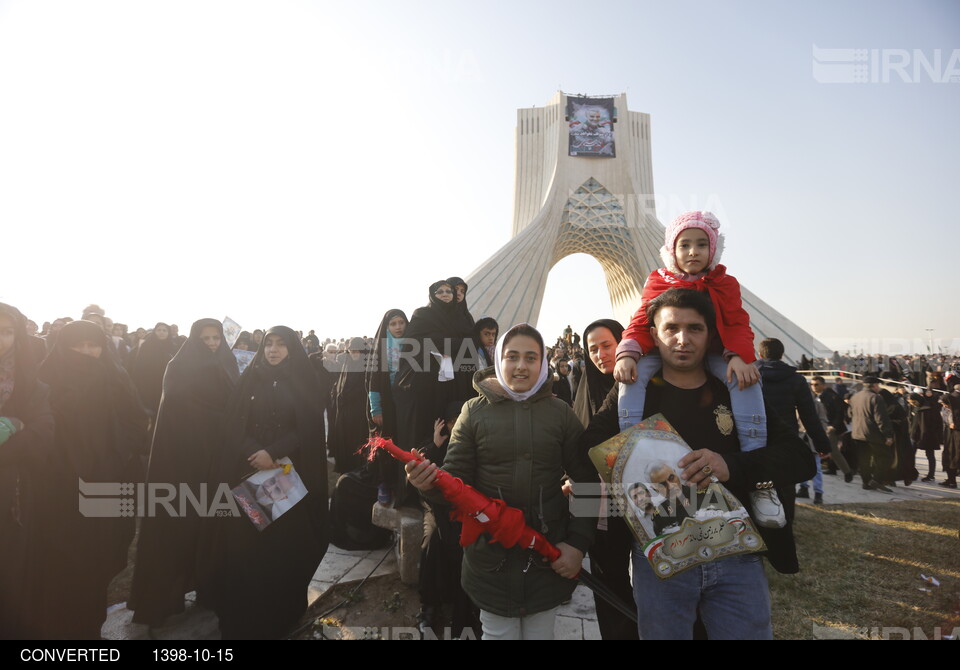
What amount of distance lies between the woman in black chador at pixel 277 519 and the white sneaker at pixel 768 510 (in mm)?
2486

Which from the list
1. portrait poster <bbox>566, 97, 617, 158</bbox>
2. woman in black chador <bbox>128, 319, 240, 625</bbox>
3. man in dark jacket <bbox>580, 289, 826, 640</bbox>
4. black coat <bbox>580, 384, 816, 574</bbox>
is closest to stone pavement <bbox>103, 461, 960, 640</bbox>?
woman in black chador <bbox>128, 319, 240, 625</bbox>

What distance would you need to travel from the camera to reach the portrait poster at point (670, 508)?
4.34 feet

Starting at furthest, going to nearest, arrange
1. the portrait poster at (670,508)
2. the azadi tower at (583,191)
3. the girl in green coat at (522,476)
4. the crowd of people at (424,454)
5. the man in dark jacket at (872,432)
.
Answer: the azadi tower at (583,191)
the man in dark jacket at (872,432)
the girl in green coat at (522,476)
the crowd of people at (424,454)
the portrait poster at (670,508)

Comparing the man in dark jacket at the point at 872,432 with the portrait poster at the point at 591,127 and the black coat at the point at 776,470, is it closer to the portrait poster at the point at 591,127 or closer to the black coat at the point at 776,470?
the black coat at the point at 776,470

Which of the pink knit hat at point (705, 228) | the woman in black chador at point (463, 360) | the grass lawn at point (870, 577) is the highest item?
the pink knit hat at point (705, 228)

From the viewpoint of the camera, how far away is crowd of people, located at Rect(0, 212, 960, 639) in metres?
1.44

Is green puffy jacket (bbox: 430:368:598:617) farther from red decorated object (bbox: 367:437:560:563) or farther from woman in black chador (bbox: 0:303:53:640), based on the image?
woman in black chador (bbox: 0:303:53:640)

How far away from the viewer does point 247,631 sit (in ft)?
7.96

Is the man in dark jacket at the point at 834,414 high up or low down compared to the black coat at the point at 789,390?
down

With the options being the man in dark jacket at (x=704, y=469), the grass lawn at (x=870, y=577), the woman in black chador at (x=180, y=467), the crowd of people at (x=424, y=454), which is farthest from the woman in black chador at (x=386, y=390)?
the grass lawn at (x=870, y=577)
